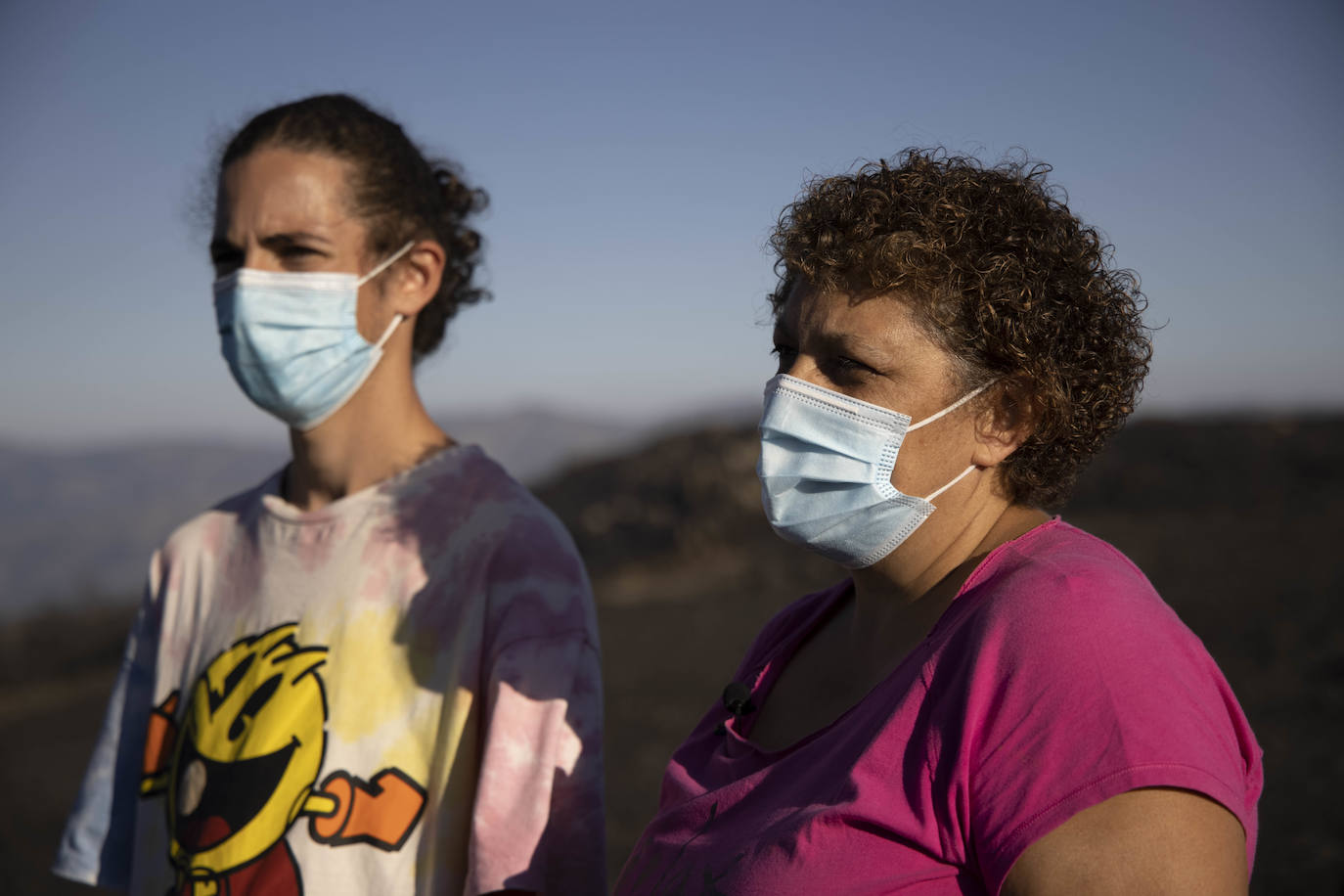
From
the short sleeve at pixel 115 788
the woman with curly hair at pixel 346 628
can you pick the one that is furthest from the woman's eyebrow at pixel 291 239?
the short sleeve at pixel 115 788

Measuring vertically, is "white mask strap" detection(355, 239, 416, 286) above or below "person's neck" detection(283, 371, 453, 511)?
above

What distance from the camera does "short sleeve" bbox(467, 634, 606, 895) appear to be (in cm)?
197

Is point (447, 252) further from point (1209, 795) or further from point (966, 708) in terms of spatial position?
point (1209, 795)

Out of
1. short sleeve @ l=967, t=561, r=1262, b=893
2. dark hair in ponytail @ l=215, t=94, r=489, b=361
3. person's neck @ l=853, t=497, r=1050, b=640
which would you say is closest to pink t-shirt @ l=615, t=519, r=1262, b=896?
short sleeve @ l=967, t=561, r=1262, b=893

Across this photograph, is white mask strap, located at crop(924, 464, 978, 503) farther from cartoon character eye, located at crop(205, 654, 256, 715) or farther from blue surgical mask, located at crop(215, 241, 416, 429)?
cartoon character eye, located at crop(205, 654, 256, 715)

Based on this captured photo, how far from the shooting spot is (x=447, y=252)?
2854 mm

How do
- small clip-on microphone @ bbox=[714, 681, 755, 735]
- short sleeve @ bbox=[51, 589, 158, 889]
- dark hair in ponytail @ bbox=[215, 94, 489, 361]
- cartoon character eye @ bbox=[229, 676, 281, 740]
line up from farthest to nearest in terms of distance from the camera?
short sleeve @ bbox=[51, 589, 158, 889] < dark hair in ponytail @ bbox=[215, 94, 489, 361] < cartoon character eye @ bbox=[229, 676, 281, 740] < small clip-on microphone @ bbox=[714, 681, 755, 735]

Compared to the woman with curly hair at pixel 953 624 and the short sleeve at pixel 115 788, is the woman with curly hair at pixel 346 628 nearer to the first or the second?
the short sleeve at pixel 115 788

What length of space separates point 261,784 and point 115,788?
781 millimetres

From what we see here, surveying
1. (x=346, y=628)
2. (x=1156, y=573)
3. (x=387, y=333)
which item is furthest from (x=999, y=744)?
(x=1156, y=573)

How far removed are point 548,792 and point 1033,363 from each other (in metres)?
1.26

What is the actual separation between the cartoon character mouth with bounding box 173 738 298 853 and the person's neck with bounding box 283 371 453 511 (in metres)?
0.64

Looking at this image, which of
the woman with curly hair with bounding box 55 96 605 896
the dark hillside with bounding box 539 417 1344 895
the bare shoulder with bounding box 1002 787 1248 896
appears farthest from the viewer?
the dark hillside with bounding box 539 417 1344 895

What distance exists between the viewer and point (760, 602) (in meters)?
10.3
